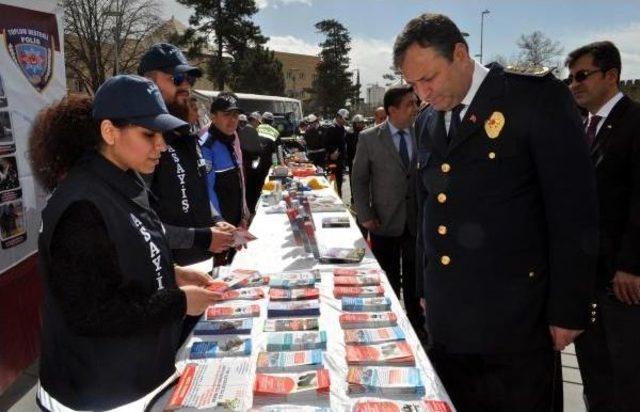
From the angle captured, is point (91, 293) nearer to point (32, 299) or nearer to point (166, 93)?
point (166, 93)

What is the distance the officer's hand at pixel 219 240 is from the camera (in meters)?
2.25

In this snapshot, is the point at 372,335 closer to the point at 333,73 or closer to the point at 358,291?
the point at 358,291

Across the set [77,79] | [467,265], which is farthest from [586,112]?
[77,79]

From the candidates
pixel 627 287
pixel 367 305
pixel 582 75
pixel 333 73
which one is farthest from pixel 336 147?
pixel 333 73

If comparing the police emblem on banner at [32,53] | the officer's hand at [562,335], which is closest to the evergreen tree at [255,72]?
the police emblem on banner at [32,53]

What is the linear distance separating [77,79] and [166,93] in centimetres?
3240

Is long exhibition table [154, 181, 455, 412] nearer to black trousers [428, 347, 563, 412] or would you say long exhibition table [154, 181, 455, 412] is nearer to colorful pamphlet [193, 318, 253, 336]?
colorful pamphlet [193, 318, 253, 336]

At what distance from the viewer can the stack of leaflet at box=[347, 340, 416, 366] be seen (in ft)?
4.65

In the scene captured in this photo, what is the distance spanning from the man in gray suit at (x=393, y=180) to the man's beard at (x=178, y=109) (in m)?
1.47

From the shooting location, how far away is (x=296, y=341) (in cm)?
156

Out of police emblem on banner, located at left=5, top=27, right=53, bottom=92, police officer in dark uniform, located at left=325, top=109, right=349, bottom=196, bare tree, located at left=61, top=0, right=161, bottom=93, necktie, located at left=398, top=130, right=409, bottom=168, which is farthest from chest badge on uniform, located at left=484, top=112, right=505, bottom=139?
bare tree, located at left=61, top=0, right=161, bottom=93

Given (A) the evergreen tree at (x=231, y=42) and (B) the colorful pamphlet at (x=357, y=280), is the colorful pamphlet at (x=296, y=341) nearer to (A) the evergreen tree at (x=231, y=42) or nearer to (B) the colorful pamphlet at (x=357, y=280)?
(B) the colorful pamphlet at (x=357, y=280)

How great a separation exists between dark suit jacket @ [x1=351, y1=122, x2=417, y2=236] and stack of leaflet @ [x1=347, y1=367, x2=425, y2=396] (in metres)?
2.04

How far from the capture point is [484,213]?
5.03ft
